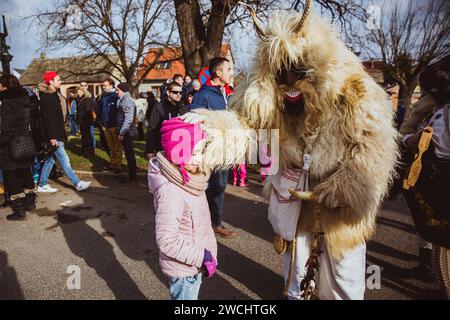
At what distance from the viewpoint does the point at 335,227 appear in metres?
1.89

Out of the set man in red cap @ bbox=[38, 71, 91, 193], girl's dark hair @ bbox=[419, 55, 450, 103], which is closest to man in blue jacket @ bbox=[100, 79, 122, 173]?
man in red cap @ bbox=[38, 71, 91, 193]

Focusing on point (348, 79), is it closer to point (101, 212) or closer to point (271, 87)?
point (271, 87)

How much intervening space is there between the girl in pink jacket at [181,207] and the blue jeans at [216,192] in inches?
59.3

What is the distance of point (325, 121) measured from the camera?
5.77 ft

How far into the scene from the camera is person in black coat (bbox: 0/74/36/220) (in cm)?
414

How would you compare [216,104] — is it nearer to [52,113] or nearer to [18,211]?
[52,113]

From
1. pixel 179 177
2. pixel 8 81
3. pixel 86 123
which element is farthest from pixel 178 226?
pixel 86 123

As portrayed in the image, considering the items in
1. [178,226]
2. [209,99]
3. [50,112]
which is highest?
[209,99]

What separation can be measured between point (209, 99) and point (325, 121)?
6.40 ft

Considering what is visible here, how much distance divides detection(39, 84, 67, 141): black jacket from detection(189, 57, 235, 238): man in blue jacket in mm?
2670

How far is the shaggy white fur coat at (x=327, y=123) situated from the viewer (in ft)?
5.55

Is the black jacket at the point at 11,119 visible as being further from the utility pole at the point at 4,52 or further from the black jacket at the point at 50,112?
the utility pole at the point at 4,52

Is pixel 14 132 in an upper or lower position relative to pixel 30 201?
upper
